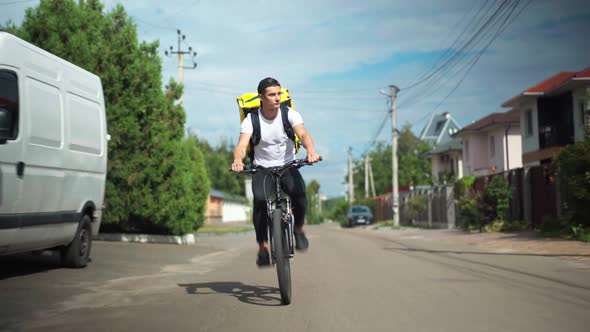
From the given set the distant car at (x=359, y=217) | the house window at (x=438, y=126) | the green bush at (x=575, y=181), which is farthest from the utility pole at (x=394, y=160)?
the house window at (x=438, y=126)

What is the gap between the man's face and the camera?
21.8 ft

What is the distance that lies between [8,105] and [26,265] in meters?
3.19

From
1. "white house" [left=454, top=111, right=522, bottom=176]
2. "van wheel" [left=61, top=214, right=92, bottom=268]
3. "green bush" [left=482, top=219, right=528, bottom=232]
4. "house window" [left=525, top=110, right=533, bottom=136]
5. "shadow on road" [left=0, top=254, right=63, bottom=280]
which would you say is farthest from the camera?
"white house" [left=454, top=111, right=522, bottom=176]

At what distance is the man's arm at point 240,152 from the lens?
20.9 ft

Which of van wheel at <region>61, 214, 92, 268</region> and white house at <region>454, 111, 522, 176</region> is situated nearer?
van wheel at <region>61, 214, 92, 268</region>

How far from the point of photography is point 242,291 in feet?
24.8

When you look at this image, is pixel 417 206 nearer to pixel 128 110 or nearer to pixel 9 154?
pixel 128 110

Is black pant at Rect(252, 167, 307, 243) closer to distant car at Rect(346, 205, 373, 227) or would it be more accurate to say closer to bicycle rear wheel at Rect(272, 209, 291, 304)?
bicycle rear wheel at Rect(272, 209, 291, 304)

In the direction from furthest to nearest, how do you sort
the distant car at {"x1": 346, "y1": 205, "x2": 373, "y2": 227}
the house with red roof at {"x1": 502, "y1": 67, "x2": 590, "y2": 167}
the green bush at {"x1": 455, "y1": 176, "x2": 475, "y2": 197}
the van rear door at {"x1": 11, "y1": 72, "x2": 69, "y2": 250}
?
the distant car at {"x1": 346, "y1": 205, "x2": 373, "y2": 227} < the house with red roof at {"x1": 502, "y1": 67, "x2": 590, "y2": 167} < the green bush at {"x1": 455, "y1": 176, "x2": 475, "y2": 197} < the van rear door at {"x1": 11, "y1": 72, "x2": 69, "y2": 250}

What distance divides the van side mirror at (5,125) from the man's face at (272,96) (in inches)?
121

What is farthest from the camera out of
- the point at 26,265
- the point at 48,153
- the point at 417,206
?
the point at 417,206

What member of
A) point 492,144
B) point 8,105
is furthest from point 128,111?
point 492,144

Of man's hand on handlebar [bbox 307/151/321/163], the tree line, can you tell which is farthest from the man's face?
the tree line

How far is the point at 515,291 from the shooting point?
7250mm
